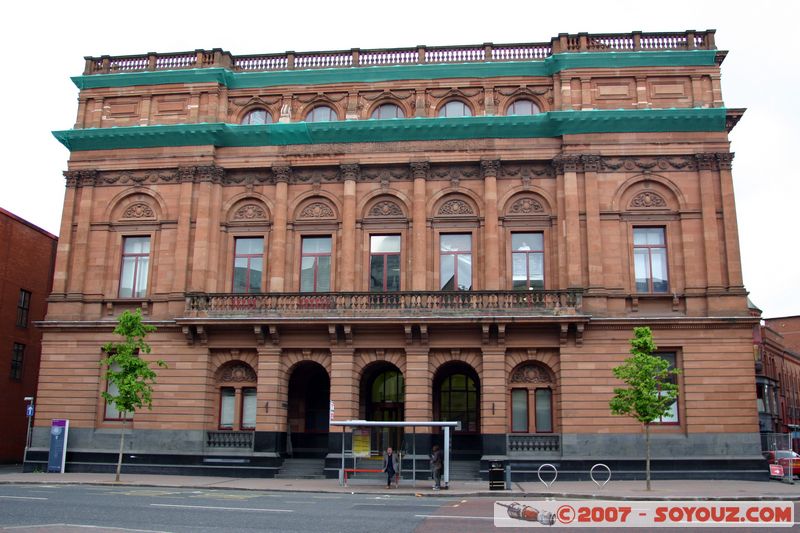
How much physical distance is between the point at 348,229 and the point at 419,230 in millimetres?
3472

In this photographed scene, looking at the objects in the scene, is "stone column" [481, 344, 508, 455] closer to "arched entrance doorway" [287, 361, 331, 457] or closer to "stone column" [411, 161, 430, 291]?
"stone column" [411, 161, 430, 291]

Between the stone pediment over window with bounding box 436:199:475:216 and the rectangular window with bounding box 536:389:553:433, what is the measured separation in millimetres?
9271

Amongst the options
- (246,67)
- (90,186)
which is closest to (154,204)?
(90,186)

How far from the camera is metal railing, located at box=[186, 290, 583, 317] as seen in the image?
110 feet

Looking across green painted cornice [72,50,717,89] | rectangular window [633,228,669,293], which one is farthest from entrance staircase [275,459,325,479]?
green painted cornice [72,50,717,89]

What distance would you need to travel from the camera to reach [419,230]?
36.0 meters

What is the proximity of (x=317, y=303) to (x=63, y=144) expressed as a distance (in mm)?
16293

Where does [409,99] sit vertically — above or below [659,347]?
above

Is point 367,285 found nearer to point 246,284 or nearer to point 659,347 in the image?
point 246,284

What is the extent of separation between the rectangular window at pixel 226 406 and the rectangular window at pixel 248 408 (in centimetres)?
52

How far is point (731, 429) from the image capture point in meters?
32.4

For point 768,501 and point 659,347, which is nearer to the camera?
point 768,501

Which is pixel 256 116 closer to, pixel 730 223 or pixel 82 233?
pixel 82 233

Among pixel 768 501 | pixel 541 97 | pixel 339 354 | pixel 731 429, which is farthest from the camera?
pixel 541 97
